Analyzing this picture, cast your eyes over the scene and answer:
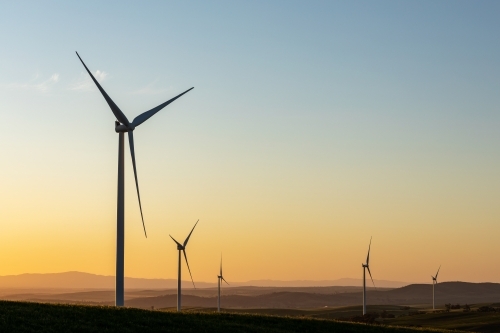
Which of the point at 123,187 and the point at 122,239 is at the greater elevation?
the point at 123,187

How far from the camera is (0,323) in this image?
1756 inches

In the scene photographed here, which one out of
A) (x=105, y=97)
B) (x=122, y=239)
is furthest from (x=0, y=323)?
(x=105, y=97)

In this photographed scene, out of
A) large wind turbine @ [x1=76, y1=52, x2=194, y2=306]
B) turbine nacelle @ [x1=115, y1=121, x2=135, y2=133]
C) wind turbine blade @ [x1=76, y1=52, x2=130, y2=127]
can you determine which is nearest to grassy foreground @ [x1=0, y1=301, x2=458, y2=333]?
large wind turbine @ [x1=76, y1=52, x2=194, y2=306]

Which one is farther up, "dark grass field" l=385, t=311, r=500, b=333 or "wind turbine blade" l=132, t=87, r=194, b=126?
"wind turbine blade" l=132, t=87, r=194, b=126

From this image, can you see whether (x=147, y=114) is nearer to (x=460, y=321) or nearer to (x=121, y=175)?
(x=121, y=175)

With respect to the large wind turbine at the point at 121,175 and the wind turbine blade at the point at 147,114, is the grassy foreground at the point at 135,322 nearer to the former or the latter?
the large wind turbine at the point at 121,175

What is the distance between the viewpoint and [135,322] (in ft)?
163

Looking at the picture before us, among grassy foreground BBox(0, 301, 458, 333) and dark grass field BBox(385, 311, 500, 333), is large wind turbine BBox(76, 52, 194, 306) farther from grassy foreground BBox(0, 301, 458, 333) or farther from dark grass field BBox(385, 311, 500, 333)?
dark grass field BBox(385, 311, 500, 333)

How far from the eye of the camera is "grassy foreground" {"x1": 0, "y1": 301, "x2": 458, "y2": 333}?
46.2m

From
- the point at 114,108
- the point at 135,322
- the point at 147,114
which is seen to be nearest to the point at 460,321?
the point at 147,114

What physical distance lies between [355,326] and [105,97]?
961 inches

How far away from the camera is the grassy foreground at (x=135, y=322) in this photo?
46.2m

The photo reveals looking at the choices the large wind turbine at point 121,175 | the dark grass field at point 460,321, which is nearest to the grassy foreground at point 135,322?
the large wind turbine at point 121,175

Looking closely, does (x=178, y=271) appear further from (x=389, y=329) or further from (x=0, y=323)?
(x=0, y=323)
